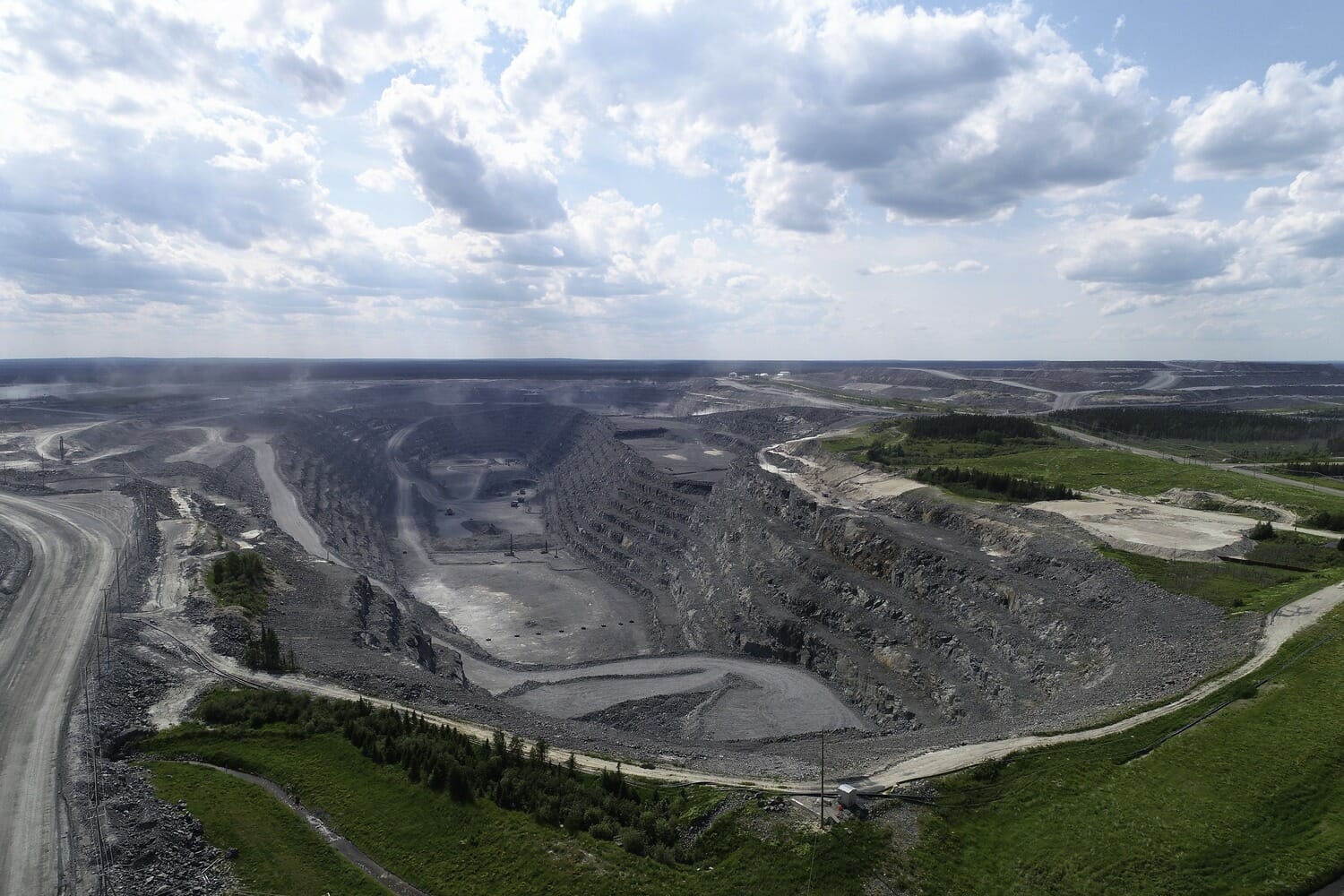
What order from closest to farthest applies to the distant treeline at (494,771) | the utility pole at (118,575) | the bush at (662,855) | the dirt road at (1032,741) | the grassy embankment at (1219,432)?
the bush at (662,855) → the distant treeline at (494,771) → the dirt road at (1032,741) → the utility pole at (118,575) → the grassy embankment at (1219,432)

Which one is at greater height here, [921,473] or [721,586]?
[921,473]

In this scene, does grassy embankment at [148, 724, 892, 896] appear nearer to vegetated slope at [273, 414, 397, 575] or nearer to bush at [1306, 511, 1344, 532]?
bush at [1306, 511, 1344, 532]

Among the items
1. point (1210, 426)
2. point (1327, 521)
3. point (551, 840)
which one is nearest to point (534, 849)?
point (551, 840)

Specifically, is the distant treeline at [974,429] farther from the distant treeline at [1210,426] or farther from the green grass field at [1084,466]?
the distant treeline at [1210,426]

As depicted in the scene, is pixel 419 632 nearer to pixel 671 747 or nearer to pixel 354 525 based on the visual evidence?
pixel 671 747

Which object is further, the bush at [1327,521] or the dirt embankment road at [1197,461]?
the dirt embankment road at [1197,461]

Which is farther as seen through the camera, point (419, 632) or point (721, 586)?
point (721, 586)

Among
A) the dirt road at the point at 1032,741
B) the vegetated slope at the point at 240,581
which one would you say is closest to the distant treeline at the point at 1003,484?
the dirt road at the point at 1032,741

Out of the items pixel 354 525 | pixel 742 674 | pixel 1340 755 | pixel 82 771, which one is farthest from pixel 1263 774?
pixel 354 525
